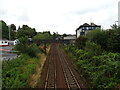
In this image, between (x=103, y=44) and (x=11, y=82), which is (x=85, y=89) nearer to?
(x=11, y=82)

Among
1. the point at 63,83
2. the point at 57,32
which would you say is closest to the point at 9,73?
the point at 63,83

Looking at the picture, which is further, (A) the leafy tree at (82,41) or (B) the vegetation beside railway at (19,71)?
(A) the leafy tree at (82,41)

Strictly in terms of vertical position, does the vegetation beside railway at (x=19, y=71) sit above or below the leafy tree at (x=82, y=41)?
below

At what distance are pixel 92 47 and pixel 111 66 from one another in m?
12.4

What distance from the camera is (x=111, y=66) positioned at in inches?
632

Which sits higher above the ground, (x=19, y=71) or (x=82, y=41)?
(x=82, y=41)

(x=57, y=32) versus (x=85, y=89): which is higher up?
(x=57, y=32)

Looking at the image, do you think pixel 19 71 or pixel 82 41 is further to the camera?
pixel 82 41

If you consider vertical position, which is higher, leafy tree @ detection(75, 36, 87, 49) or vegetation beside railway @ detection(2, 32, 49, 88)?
leafy tree @ detection(75, 36, 87, 49)

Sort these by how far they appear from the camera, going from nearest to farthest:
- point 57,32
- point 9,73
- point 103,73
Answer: point 103,73
point 9,73
point 57,32

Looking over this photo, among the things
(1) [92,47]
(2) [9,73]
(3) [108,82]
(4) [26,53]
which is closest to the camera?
(3) [108,82]

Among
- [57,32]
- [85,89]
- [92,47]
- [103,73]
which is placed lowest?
[85,89]

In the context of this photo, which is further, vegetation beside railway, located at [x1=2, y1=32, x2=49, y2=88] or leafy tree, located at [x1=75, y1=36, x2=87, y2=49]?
leafy tree, located at [x1=75, y1=36, x2=87, y2=49]

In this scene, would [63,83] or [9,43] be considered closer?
[63,83]
